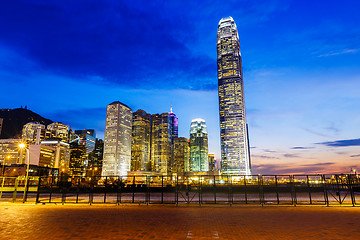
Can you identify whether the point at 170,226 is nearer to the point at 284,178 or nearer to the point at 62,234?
the point at 62,234

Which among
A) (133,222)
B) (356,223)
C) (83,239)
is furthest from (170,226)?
(356,223)

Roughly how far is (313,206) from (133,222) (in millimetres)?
15841

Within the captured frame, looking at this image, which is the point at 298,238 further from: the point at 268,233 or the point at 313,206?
the point at 313,206

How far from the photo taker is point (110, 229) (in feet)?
33.4

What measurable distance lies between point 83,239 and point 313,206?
18708 mm

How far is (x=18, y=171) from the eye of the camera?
148 m

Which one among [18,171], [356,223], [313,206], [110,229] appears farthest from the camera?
[18,171]

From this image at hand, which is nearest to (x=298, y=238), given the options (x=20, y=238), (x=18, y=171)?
(x=20, y=238)

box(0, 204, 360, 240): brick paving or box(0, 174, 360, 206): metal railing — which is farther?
box(0, 174, 360, 206): metal railing

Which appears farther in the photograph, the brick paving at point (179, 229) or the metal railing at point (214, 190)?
the metal railing at point (214, 190)

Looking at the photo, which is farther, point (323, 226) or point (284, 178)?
point (284, 178)

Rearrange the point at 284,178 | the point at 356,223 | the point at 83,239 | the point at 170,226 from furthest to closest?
the point at 284,178
the point at 356,223
the point at 170,226
the point at 83,239

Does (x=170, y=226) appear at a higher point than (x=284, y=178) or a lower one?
lower

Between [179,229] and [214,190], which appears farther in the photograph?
[214,190]
